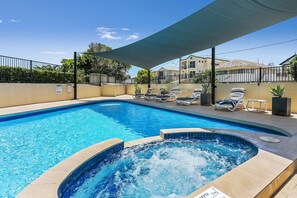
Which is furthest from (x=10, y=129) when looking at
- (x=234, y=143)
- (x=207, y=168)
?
(x=234, y=143)

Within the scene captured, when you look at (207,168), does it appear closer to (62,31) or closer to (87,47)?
(62,31)

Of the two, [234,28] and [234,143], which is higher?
[234,28]

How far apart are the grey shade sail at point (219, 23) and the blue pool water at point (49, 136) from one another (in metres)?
3.14

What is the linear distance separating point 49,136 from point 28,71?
23.6 feet

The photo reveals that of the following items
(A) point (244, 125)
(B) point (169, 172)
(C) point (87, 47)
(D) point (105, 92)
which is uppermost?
(C) point (87, 47)

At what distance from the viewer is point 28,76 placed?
35.5 feet

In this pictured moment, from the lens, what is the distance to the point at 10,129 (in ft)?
20.6

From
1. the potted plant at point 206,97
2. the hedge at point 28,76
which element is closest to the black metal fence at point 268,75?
the potted plant at point 206,97

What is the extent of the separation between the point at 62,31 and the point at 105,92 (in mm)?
6255

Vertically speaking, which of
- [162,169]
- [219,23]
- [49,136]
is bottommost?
[162,169]

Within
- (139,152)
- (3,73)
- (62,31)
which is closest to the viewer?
(139,152)

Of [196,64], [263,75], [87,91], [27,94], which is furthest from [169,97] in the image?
[196,64]

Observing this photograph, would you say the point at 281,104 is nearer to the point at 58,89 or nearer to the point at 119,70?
the point at 58,89

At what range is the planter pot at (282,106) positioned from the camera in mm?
6754
